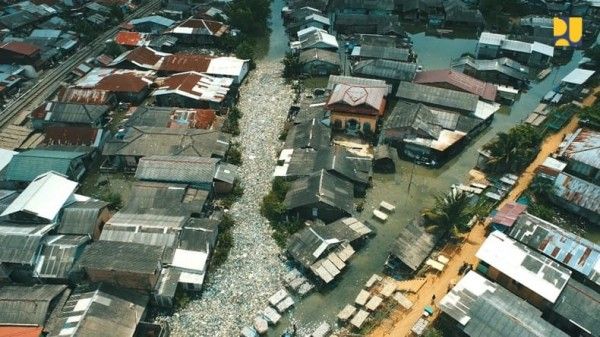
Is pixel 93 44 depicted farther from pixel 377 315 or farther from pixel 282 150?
pixel 377 315

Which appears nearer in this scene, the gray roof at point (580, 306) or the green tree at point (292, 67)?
the gray roof at point (580, 306)

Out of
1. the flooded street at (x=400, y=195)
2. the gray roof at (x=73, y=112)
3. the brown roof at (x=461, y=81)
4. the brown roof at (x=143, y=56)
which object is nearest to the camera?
the flooded street at (x=400, y=195)

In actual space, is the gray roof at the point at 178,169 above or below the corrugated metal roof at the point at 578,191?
below

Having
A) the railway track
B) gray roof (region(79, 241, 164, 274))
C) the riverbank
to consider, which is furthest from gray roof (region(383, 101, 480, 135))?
the railway track

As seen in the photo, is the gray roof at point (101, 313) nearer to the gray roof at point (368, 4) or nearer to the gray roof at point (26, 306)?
the gray roof at point (26, 306)

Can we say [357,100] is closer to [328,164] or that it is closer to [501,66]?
[328,164]

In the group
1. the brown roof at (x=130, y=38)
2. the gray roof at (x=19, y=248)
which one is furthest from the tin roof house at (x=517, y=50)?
the gray roof at (x=19, y=248)
